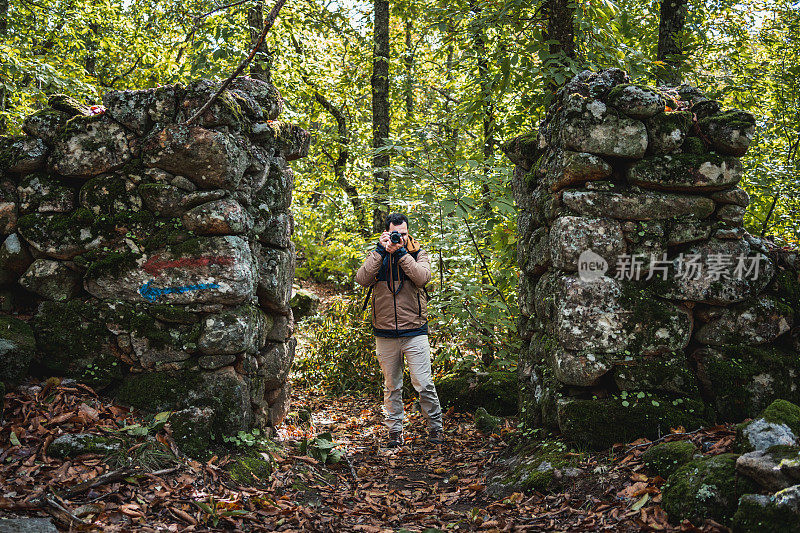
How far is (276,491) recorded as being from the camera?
3938mm

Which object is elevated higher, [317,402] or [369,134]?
[369,134]

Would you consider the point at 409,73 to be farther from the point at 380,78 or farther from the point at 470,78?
the point at 470,78

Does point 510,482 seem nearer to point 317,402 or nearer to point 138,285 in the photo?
point 138,285

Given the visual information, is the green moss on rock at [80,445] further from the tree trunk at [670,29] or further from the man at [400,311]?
the tree trunk at [670,29]

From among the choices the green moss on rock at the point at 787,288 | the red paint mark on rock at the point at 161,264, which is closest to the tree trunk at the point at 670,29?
the green moss on rock at the point at 787,288

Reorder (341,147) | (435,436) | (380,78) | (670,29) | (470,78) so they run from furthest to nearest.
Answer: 1. (341,147)
2. (380,78)
3. (470,78)
4. (670,29)
5. (435,436)

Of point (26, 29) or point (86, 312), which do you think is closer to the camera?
point (86, 312)

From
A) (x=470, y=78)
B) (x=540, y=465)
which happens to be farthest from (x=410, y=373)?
(x=470, y=78)

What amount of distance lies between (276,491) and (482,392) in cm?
326

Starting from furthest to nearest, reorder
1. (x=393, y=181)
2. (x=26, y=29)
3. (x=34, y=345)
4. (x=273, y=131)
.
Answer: (x=26, y=29)
(x=393, y=181)
(x=273, y=131)
(x=34, y=345)

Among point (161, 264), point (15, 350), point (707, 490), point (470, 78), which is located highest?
point (470, 78)

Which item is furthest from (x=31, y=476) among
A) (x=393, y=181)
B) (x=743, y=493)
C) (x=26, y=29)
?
(x=26, y=29)

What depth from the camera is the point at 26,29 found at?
410 inches

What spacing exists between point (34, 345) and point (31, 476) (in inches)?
50.3
